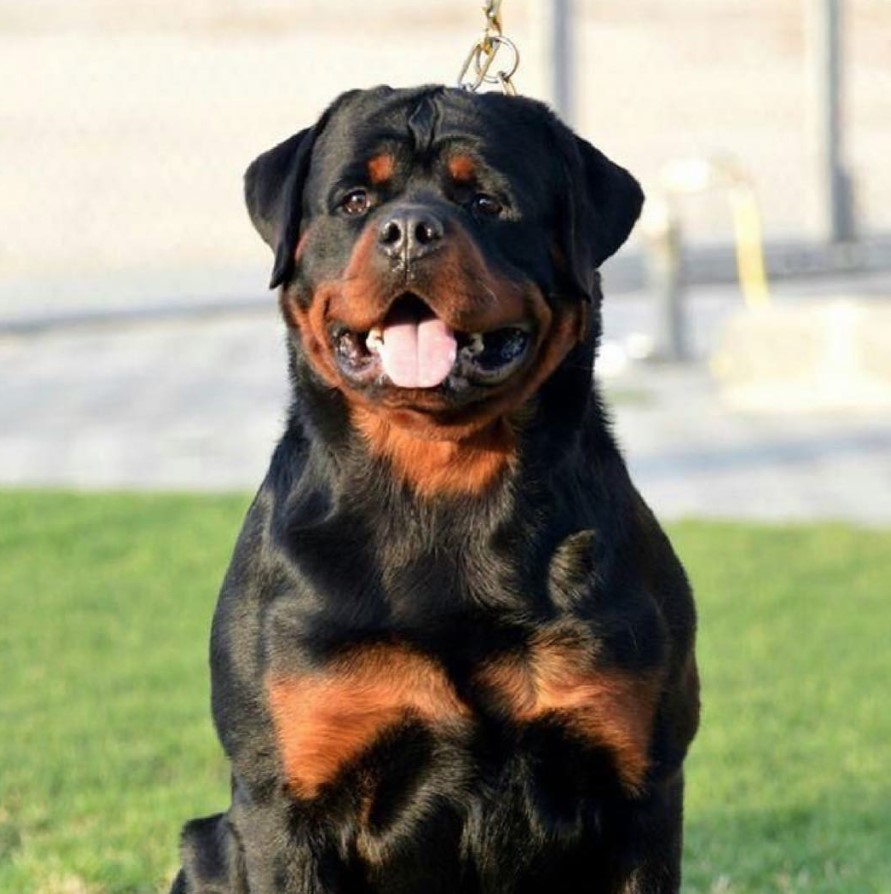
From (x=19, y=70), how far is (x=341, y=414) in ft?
77.7

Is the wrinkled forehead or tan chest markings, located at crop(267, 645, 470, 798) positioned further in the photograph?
the wrinkled forehead

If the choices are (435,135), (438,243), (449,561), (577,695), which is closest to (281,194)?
(435,135)

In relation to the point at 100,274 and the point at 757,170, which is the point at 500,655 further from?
the point at 757,170

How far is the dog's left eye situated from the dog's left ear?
142mm

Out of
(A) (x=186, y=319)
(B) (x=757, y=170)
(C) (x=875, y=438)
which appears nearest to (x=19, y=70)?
(B) (x=757, y=170)

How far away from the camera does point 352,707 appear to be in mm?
3895

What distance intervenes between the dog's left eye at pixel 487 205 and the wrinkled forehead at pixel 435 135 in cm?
5

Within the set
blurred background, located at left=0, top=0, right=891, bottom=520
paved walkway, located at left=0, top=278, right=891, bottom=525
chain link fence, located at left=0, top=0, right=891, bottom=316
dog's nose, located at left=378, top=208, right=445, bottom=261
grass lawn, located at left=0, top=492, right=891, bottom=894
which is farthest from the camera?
chain link fence, located at left=0, top=0, right=891, bottom=316

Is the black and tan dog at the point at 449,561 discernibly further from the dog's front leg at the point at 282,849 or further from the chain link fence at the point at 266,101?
the chain link fence at the point at 266,101

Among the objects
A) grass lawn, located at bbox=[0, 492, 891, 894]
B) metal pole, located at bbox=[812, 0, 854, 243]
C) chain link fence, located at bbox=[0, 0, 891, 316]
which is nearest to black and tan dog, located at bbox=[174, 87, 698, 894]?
grass lawn, located at bbox=[0, 492, 891, 894]

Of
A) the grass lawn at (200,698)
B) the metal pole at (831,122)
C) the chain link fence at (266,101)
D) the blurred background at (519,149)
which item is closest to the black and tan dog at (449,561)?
the grass lawn at (200,698)

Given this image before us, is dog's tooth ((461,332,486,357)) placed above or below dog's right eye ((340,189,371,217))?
below

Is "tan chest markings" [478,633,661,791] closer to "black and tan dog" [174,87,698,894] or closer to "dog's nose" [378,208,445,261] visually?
"black and tan dog" [174,87,698,894]

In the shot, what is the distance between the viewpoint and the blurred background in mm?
12078
